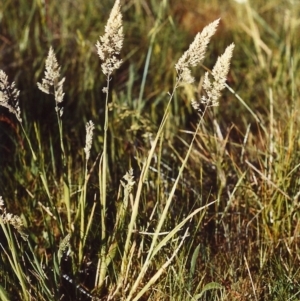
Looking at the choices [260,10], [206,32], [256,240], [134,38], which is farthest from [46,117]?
[260,10]

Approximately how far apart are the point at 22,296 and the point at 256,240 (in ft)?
1.85

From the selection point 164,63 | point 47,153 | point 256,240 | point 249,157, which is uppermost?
point 164,63

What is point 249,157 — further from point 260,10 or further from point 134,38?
point 260,10

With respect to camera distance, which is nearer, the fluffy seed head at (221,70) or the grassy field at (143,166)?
the fluffy seed head at (221,70)

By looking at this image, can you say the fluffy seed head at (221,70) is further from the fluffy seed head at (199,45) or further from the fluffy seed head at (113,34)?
the fluffy seed head at (113,34)

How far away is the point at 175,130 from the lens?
1788 millimetres

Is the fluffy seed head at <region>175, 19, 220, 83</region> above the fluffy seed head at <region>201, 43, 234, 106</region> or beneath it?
above

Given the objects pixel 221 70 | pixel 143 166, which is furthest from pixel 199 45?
pixel 143 166

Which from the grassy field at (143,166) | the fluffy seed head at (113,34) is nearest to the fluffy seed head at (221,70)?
the grassy field at (143,166)

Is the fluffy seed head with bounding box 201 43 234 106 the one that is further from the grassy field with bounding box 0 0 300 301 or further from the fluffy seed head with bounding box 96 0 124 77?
the fluffy seed head with bounding box 96 0 124 77

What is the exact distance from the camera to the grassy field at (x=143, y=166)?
1139 millimetres

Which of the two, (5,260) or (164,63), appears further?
(164,63)

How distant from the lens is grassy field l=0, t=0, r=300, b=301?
1139 millimetres

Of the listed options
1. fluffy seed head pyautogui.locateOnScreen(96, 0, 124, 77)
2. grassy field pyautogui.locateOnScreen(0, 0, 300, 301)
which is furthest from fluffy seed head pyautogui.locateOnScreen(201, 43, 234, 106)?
fluffy seed head pyautogui.locateOnScreen(96, 0, 124, 77)
